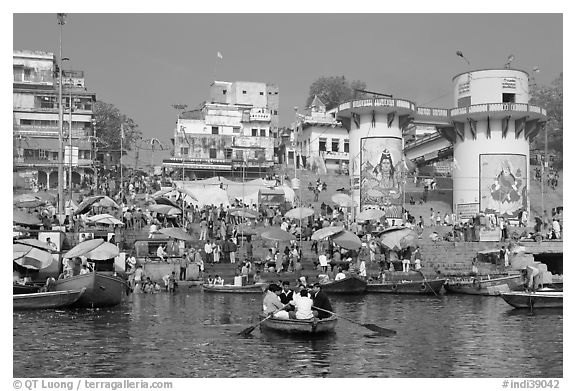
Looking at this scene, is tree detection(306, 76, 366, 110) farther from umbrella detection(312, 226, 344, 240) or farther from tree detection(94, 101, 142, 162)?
umbrella detection(312, 226, 344, 240)

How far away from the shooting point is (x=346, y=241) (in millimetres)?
33438

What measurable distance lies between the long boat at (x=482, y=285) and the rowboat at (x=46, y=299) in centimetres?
1449

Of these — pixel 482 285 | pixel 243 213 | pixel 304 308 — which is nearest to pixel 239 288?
pixel 243 213

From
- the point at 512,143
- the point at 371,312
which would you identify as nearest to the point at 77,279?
the point at 371,312

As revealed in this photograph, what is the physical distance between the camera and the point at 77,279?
25.1 metres

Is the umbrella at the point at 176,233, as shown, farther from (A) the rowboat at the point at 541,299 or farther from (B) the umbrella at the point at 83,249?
(A) the rowboat at the point at 541,299

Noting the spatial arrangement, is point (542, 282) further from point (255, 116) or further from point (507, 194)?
point (255, 116)

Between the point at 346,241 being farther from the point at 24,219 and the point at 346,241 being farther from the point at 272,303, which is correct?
the point at 272,303

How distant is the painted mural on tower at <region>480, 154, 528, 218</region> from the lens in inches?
1858

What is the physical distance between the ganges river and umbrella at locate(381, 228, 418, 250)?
7343mm

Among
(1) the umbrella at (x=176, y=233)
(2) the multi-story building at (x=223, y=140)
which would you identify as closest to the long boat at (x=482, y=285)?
(1) the umbrella at (x=176, y=233)

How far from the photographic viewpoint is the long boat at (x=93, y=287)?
25.0 meters

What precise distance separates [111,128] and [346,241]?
45.8m

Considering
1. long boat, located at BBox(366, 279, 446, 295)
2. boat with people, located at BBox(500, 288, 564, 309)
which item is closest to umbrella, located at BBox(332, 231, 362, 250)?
long boat, located at BBox(366, 279, 446, 295)
